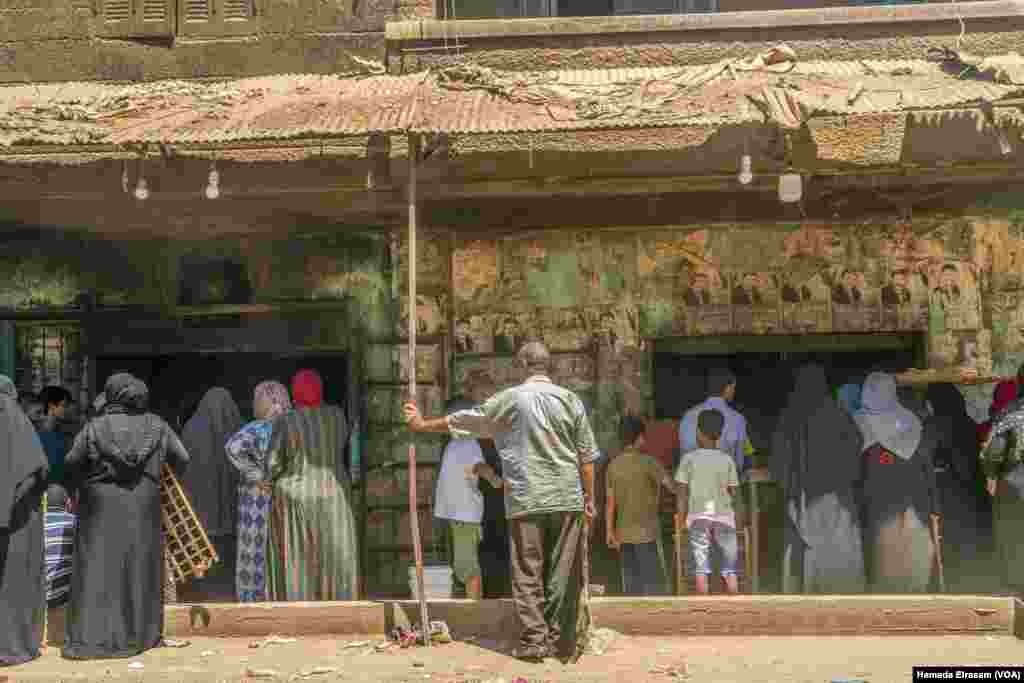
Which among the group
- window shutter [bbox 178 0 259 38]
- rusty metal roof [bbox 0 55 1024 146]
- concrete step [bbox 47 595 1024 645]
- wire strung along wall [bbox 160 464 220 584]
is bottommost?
concrete step [bbox 47 595 1024 645]

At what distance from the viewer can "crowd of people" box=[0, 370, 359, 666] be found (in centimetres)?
660

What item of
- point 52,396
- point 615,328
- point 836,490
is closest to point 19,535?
point 52,396

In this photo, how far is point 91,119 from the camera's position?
7707mm

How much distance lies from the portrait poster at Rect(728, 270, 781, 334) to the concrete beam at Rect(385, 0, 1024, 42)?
1888 mm

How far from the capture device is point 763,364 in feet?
32.2

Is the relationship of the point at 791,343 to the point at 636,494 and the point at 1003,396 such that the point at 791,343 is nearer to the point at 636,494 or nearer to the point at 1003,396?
the point at 1003,396

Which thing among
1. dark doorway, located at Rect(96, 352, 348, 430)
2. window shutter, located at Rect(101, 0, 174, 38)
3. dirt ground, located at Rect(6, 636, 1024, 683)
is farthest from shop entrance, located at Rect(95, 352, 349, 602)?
dirt ground, located at Rect(6, 636, 1024, 683)

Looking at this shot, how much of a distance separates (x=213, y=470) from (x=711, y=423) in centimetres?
344

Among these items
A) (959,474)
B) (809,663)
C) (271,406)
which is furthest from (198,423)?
(959,474)

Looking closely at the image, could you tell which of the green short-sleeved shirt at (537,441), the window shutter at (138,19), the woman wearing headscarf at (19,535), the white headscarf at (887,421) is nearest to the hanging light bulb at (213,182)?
the woman wearing headscarf at (19,535)

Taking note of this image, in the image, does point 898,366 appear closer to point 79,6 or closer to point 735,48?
point 735,48

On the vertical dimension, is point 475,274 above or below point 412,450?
above

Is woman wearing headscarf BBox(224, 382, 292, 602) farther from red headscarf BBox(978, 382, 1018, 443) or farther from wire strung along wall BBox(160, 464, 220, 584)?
red headscarf BBox(978, 382, 1018, 443)

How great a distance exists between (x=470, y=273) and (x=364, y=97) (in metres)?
2.21
